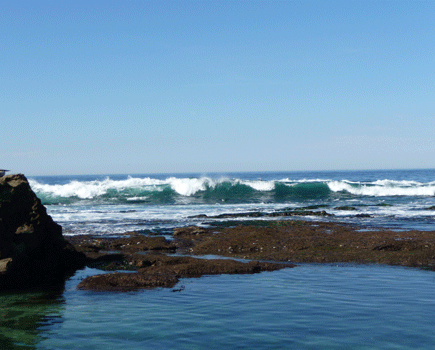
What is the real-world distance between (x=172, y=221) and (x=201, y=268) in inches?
616

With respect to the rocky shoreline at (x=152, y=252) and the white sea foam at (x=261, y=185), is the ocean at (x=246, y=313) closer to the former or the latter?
the rocky shoreline at (x=152, y=252)

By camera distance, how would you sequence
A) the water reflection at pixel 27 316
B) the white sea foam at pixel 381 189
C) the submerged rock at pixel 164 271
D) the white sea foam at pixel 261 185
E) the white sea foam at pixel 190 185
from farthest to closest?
1. the white sea foam at pixel 261 185
2. the white sea foam at pixel 190 185
3. the white sea foam at pixel 381 189
4. the submerged rock at pixel 164 271
5. the water reflection at pixel 27 316

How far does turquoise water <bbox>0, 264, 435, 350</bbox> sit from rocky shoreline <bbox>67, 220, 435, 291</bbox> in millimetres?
828

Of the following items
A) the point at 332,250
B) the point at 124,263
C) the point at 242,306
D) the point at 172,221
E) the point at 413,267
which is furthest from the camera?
the point at 172,221

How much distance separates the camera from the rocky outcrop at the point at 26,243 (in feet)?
37.2

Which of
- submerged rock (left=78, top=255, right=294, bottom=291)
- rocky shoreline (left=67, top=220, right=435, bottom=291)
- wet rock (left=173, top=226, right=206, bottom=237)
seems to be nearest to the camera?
submerged rock (left=78, top=255, right=294, bottom=291)

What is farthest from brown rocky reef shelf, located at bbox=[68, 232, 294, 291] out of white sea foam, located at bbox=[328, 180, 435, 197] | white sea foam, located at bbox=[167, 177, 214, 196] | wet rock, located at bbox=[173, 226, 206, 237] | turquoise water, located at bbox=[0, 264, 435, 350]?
white sea foam, located at bbox=[328, 180, 435, 197]

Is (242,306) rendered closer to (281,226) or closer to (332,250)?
(332,250)

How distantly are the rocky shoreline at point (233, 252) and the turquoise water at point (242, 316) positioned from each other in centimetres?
83

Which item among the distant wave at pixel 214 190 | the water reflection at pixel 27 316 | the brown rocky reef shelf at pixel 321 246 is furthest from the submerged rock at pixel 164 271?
the distant wave at pixel 214 190

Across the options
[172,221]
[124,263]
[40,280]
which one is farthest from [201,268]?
[172,221]

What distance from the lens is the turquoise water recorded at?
23.0 feet

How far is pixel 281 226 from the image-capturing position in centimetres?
2280

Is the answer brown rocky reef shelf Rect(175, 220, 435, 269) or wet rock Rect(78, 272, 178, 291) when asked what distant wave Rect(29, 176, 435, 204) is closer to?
brown rocky reef shelf Rect(175, 220, 435, 269)
